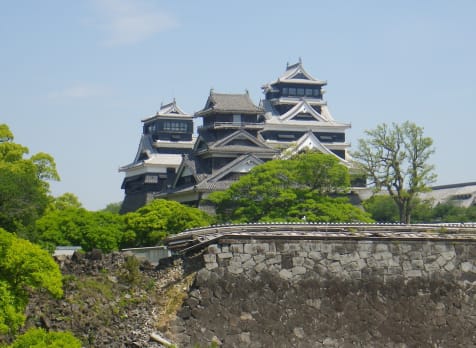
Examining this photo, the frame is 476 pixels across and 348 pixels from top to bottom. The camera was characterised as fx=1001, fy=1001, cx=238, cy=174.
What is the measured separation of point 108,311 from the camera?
1809cm

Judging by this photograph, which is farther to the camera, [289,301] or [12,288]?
[289,301]

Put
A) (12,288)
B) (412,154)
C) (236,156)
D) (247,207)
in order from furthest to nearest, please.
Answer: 1. (236,156)
2. (412,154)
3. (247,207)
4. (12,288)

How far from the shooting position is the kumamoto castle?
65.4 m

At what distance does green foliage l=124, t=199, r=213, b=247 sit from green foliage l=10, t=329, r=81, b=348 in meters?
31.1

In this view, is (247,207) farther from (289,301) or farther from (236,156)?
(289,301)

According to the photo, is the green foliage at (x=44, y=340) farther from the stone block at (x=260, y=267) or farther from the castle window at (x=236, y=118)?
the castle window at (x=236, y=118)

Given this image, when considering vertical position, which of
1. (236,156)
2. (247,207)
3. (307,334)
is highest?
(236,156)

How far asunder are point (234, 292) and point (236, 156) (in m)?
48.0

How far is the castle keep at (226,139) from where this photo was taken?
6525cm

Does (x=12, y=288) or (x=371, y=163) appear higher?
(x=371, y=163)

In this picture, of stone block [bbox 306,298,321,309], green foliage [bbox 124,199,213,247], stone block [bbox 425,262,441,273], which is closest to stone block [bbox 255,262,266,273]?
stone block [bbox 306,298,321,309]

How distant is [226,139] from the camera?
67375 millimetres

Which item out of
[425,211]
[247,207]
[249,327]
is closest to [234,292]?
[249,327]

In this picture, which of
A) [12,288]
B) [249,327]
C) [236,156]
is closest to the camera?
[12,288]
